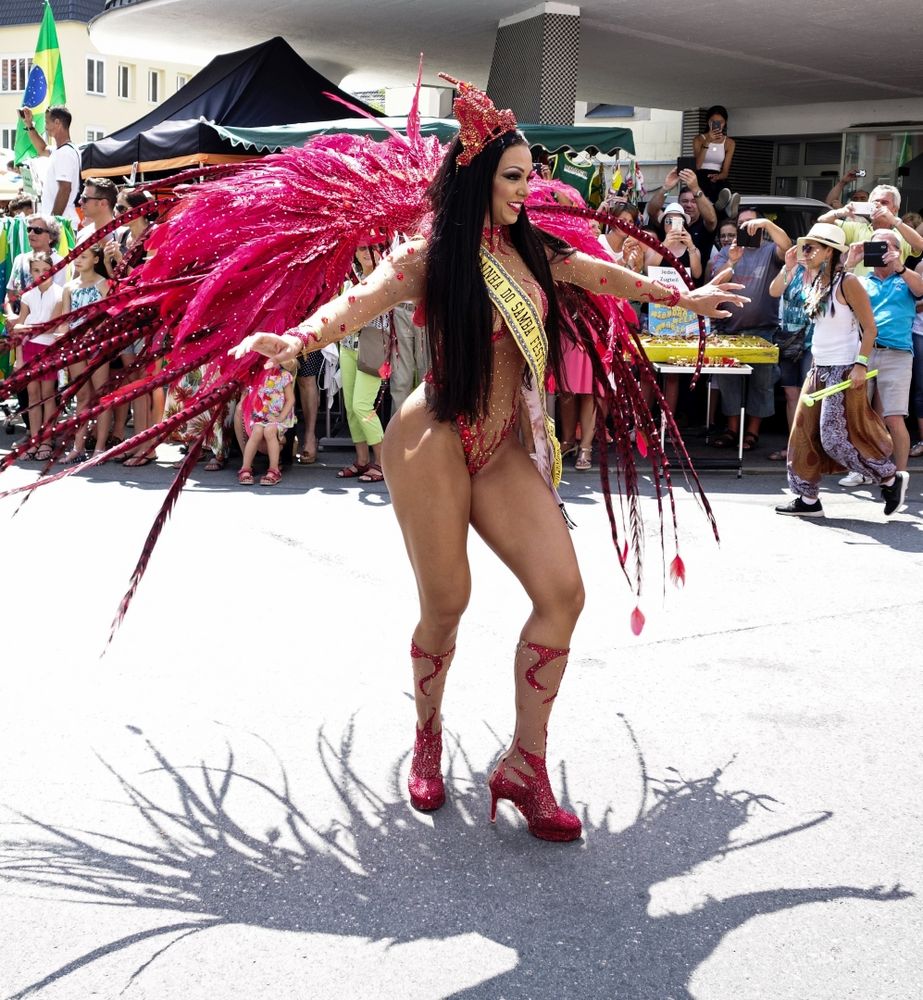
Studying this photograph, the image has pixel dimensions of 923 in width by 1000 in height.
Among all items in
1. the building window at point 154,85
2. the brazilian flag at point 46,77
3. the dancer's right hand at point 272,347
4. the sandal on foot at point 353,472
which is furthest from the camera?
the building window at point 154,85

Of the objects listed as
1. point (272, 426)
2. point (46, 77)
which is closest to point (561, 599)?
point (272, 426)

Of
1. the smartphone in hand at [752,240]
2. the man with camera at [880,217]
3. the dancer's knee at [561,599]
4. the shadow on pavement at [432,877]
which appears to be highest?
the man with camera at [880,217]

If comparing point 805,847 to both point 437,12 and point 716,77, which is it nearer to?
point 437,12

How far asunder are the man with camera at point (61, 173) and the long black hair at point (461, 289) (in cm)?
906

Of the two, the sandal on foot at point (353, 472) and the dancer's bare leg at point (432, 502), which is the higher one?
the dancer's bare leg at point (432, 502)

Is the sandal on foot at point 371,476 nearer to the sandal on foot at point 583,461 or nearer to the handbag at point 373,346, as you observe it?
the sandal on foot at point 583,461

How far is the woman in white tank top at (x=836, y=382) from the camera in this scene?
7746 mm

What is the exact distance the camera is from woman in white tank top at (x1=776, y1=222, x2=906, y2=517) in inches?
305

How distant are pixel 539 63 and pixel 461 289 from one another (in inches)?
432

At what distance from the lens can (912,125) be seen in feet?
58.9

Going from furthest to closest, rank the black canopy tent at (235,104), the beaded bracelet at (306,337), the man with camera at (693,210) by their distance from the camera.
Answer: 1. the black canopy tent at (235,104)
2. the man with camera at (693,210)
3. the beaded bracelet at (306,337)

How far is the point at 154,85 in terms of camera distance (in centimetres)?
4691

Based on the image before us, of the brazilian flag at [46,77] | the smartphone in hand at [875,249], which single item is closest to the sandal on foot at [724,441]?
the smartphone in hand at [875,249]

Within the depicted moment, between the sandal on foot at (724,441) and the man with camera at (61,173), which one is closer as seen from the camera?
the sandal on foot at (724,441)
